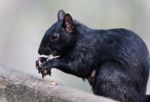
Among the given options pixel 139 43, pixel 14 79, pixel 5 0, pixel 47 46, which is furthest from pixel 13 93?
pixel 5 0

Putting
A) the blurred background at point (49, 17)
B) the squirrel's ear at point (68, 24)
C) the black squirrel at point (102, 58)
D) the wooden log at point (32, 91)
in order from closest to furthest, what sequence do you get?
the wooden log at point (32, 91)
the black squirrel at point (102, 58)
the squirrel's ear at point (68, 24)
the blurred background at point (49, 17)

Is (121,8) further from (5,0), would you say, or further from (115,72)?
(115,72)

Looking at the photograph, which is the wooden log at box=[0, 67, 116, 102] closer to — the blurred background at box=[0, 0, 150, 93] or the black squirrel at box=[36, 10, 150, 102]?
the black squirrel at box=[36, 10, 150, 102]

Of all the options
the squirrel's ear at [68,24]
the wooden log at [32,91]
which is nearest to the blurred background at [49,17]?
the squirrel's ear at [68,24]

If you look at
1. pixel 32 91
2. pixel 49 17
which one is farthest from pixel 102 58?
pixel 49 17

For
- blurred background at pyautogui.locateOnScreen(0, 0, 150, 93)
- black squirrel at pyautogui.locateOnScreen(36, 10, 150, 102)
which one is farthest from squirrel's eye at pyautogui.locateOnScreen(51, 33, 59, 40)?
blurred background at pyautogui.locateOnScreen(0, 0, 150, 93)

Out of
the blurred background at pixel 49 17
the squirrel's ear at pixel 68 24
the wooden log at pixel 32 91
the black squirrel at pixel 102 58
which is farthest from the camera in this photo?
the blurred background at pixel 49 17

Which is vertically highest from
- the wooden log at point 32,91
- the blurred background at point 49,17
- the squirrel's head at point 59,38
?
the squirrel's head at point 59,38

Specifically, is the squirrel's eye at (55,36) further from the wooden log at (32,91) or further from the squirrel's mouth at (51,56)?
the wooden log at (32,91)

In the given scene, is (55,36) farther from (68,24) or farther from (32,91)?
(32,91)
